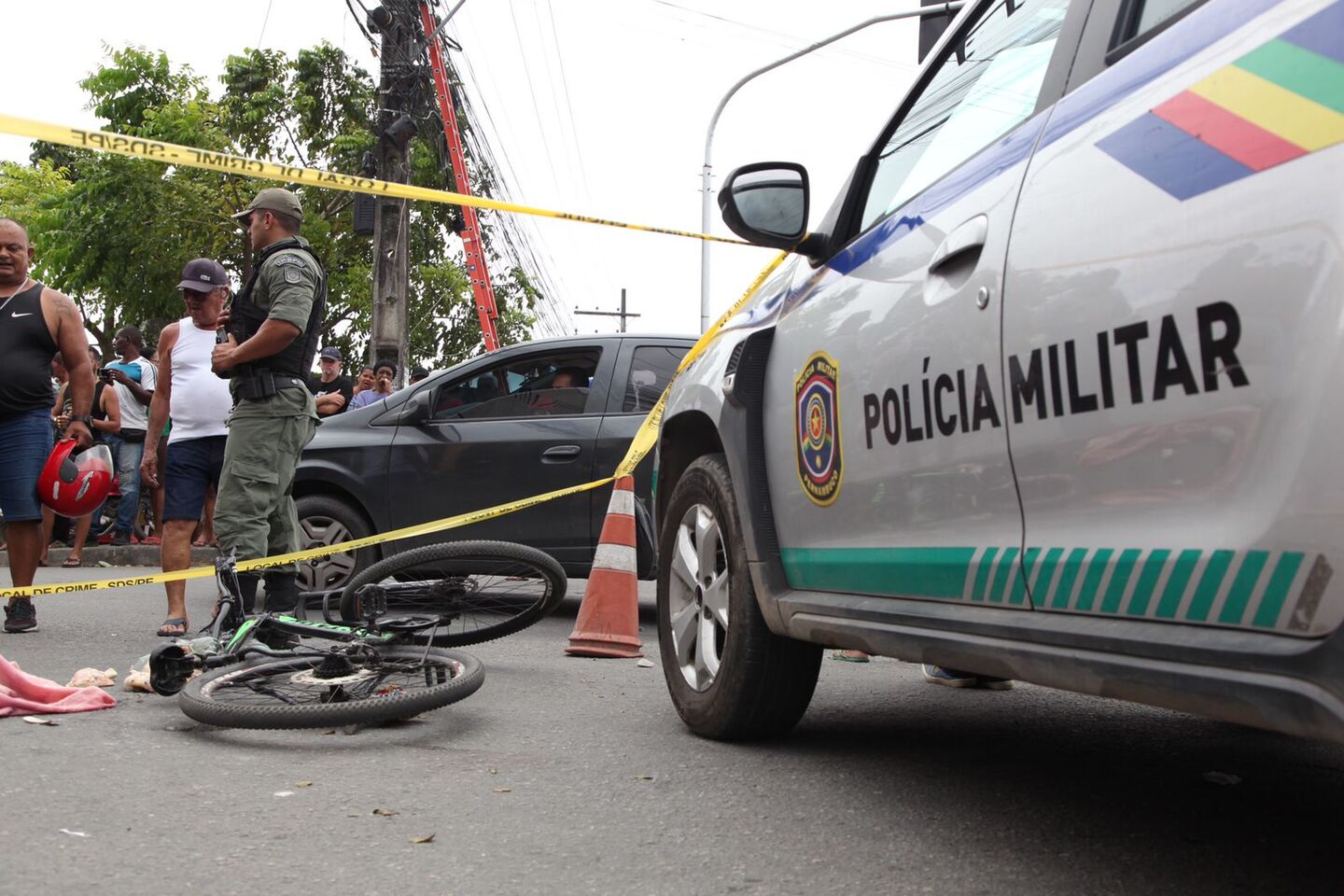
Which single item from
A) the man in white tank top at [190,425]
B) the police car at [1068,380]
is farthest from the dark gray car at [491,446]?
the police car at [1068,380]

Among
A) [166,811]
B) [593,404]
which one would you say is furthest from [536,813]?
[593,404]

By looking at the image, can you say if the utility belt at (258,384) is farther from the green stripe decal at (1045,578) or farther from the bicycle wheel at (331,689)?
the green stripe decal at (1045,578)

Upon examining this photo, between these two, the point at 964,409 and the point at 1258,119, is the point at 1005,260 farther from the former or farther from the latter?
the point at 1258,119

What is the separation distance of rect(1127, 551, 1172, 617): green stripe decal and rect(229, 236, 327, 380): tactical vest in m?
4.17

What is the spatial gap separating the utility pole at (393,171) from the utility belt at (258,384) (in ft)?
34.6

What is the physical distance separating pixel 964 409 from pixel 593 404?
522 cm

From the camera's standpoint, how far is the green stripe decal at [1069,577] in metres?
2.28

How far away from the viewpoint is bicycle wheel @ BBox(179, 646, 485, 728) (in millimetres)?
3982

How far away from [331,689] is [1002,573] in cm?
247

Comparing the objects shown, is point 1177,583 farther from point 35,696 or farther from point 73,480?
point 73,480

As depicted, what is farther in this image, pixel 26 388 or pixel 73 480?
pixel 73 480

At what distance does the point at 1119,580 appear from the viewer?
2.17 meters

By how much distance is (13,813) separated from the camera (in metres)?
3.05

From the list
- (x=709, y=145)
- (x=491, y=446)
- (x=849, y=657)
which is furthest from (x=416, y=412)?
(x=709, y=145)
